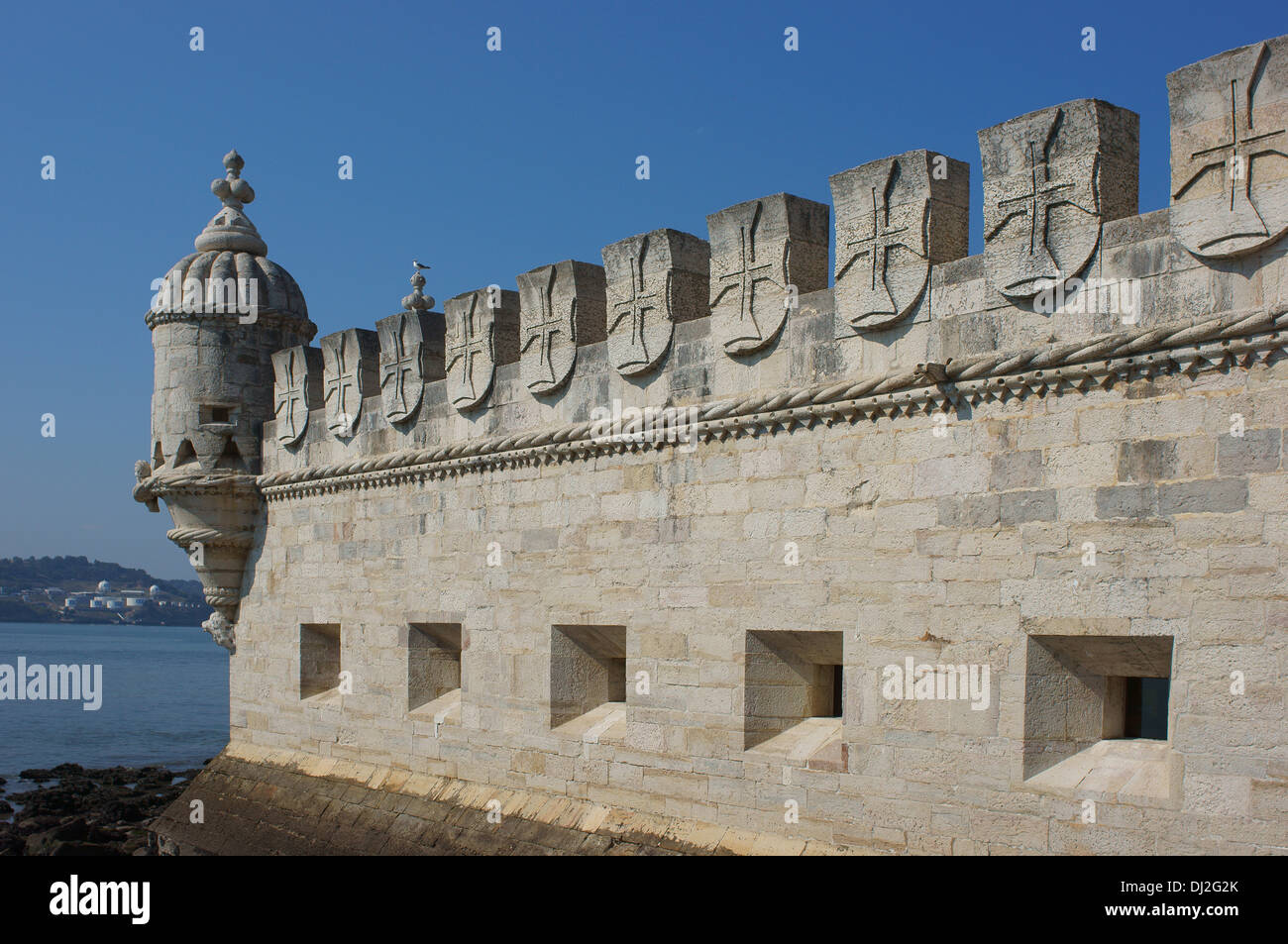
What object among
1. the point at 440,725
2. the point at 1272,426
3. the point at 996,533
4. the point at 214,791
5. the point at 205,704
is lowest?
the point at 205,704

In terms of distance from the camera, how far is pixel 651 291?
28.4 feet

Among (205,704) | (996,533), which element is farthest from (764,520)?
(205,704)

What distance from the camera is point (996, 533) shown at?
6637 mm

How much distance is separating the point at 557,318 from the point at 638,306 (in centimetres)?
90

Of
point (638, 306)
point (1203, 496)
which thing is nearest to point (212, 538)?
point (638, 306)

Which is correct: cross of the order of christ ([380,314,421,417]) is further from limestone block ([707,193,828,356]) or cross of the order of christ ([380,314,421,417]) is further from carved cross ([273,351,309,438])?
limestone block ([707,193,828,356])

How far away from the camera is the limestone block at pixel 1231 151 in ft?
18.7

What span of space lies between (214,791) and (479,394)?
17.7 ft

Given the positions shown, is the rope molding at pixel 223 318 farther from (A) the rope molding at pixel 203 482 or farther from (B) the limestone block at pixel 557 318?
(B) the limestone block at pixel 557 318

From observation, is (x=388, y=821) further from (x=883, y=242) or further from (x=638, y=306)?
(x=883, y=242)

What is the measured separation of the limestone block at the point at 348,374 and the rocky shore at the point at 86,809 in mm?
4910

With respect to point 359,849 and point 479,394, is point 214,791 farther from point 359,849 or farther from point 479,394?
point 479,394

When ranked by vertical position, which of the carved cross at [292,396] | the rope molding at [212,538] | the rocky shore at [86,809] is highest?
the carved cross at [292,396]

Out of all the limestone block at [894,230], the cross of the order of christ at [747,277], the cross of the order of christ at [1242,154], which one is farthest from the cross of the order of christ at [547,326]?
the cross of the order of christ at [1242,154]
